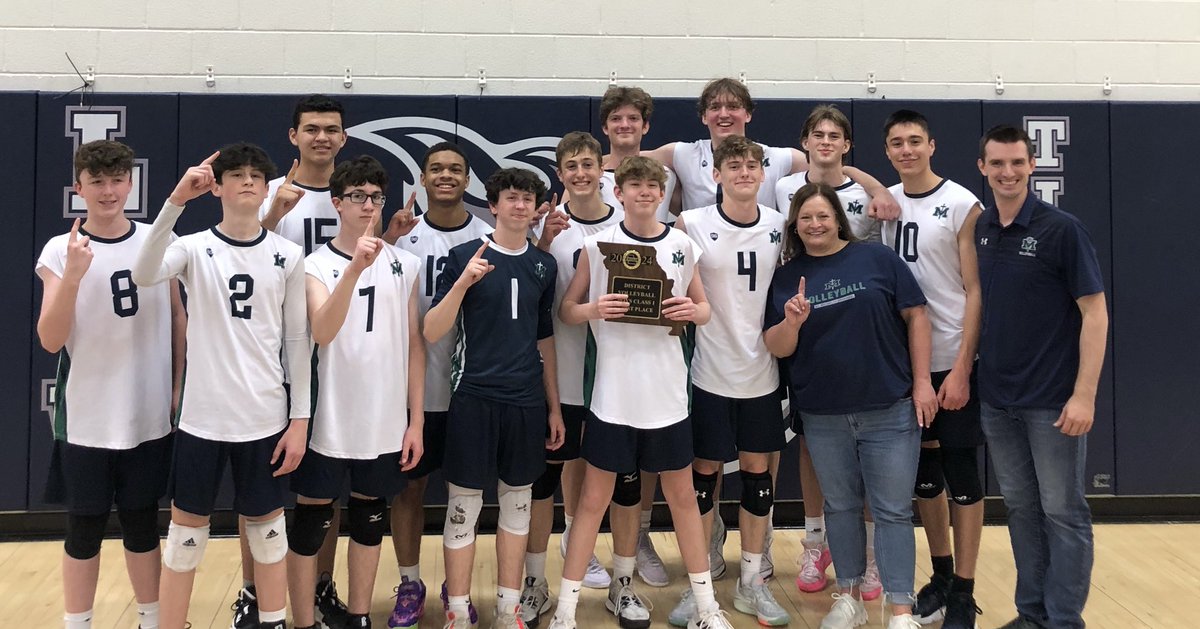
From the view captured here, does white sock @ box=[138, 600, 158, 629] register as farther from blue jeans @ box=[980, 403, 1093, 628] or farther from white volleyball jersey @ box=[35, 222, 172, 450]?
blue jeans @ box=[980, 403, 1093, 628]

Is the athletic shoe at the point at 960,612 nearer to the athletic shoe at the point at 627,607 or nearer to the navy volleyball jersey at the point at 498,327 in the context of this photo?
the athletic shoe at the point at 627,607

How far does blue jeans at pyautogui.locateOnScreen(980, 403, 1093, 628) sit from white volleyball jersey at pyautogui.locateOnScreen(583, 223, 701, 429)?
1.22m

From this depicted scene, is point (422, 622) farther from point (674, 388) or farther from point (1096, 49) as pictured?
point (1096, 49)

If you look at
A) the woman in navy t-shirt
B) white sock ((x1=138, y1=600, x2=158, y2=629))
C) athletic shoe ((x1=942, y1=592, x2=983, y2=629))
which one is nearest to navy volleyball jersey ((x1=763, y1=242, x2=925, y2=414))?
the woman in navy t-shirt

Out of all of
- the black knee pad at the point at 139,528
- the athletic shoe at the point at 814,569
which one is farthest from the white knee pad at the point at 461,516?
the athletic shoe at the point at 814,569

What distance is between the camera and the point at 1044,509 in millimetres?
3047

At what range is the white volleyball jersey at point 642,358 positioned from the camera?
3.07m

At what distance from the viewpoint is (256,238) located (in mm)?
2873

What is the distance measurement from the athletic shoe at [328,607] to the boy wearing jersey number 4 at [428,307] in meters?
0.20

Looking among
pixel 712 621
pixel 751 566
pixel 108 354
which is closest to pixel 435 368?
pixel 108 354

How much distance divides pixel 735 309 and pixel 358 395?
1.49 metres

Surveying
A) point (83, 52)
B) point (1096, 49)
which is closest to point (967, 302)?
point (1096, 49)

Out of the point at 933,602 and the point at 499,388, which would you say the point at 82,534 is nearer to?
the point at 499,388

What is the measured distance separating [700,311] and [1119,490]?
3.25 m
